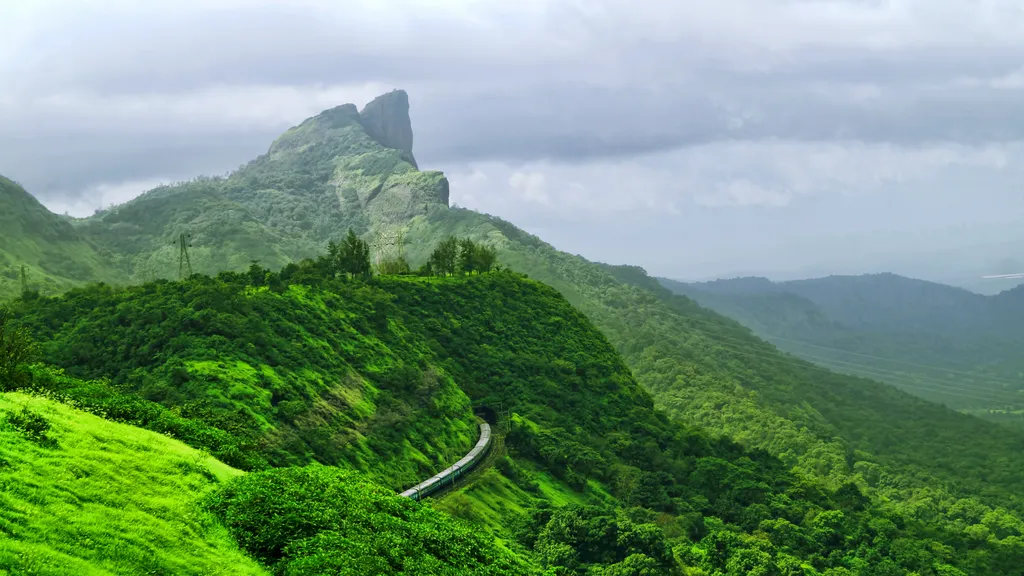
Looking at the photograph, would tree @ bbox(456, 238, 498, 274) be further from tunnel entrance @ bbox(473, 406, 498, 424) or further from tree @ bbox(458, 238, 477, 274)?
tunnel entrance @ bbox(473, 406, 498, 424)

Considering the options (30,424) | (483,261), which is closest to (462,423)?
(483,261)

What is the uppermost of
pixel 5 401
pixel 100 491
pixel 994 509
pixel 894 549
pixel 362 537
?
pixel 5 401

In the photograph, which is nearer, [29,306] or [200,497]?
Answer: [200,497]

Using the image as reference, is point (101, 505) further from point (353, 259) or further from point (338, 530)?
point (353, 259)

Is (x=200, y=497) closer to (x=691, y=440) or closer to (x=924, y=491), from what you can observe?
(x=691, y=440)

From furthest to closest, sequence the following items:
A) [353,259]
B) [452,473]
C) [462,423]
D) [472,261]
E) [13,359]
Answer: [472,261] < [353,259] < [462,423] < [452,473] < [13,359]

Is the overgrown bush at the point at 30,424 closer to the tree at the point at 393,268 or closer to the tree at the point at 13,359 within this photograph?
the tree at the point at 13,359

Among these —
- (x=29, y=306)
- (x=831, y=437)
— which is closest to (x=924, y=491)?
(x=831, y=437)
